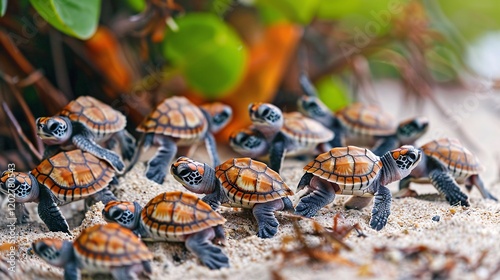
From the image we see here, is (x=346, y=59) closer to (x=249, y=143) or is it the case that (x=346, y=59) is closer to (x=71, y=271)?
(x=249, y=143)

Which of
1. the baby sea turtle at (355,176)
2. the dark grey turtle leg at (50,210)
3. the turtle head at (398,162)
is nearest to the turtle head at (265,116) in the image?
the baby sea turtle at (355,176)

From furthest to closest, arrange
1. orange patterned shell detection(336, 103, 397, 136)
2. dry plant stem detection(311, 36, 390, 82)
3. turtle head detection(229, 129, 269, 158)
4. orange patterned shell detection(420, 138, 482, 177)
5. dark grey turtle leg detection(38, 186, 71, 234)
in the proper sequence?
1. dry plant stem detection(311, 36, 390, 82)
2. orange patterned shell detection(336, 103, 397, 136)
3. turtle head detection(229, 129, 269, 158)
4. orange patterned shell detection(420, 138, 482, 177)
5. dark grey turtle leg detection(38, 186, 71, 234)

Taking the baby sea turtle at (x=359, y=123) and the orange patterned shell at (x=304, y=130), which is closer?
the orange patterned shell at (x=304, y=130)

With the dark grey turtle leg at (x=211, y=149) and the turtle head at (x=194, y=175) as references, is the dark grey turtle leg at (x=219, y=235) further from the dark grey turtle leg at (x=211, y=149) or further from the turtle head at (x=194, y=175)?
the dark grey turtle leg at (x=211, y=149)

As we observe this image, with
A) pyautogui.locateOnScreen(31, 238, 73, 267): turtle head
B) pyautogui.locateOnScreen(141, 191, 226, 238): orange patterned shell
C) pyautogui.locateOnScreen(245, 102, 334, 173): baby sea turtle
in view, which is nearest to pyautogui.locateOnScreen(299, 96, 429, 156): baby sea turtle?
pyautogui.locateOnScreen(245, 102, 334, 173): baby sea turtle

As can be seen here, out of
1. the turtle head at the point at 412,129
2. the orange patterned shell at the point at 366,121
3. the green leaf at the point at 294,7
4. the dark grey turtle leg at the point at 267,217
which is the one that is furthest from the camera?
the green leaf at the point at 294,7

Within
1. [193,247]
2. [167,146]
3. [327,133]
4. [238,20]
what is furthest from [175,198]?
[238,20]

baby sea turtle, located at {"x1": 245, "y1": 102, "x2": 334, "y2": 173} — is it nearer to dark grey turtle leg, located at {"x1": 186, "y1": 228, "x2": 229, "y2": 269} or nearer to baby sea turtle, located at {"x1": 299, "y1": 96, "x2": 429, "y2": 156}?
baby sea turtle, located at {"x1": 299, "y1": 96, "x2": 429, "y2": 156}
